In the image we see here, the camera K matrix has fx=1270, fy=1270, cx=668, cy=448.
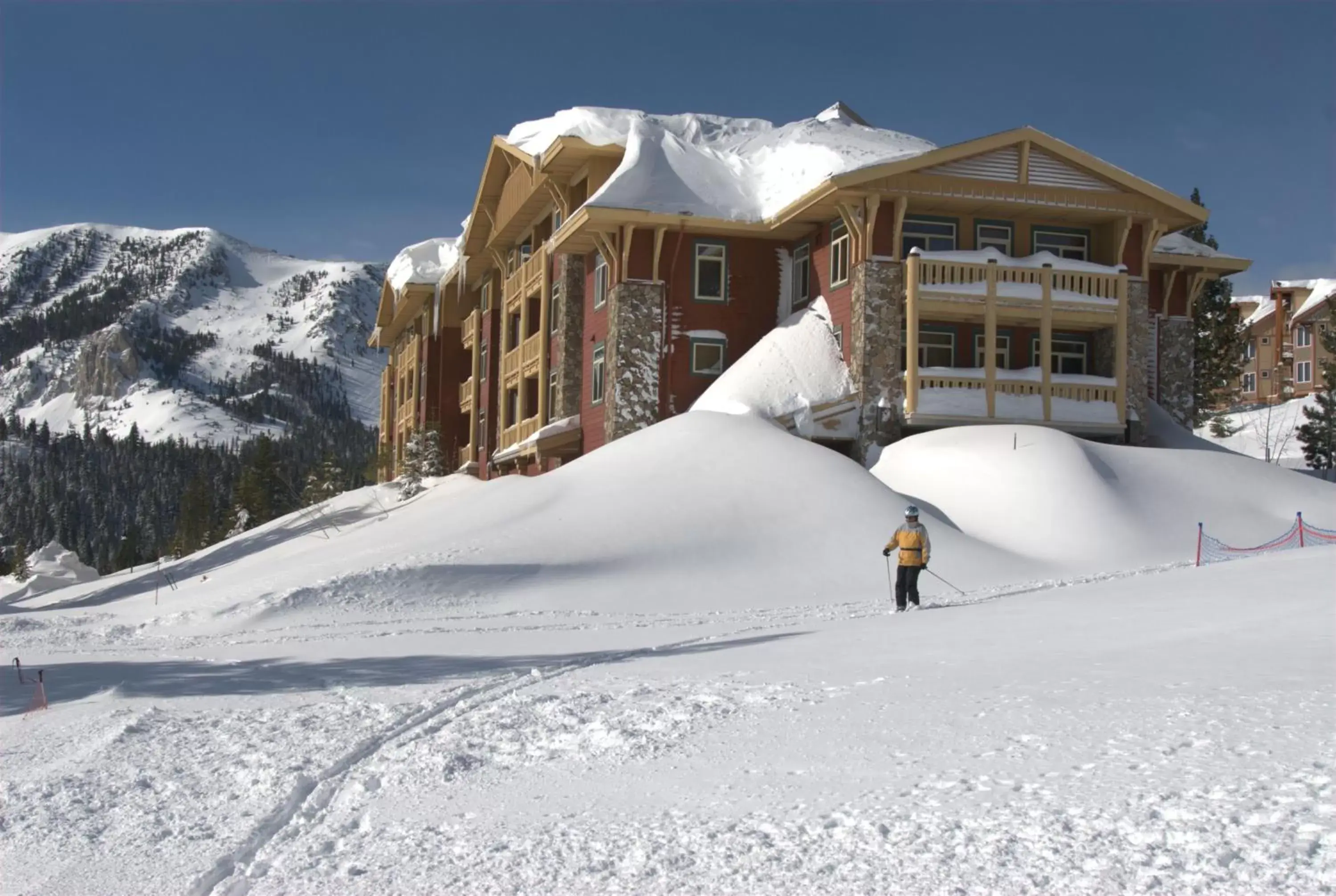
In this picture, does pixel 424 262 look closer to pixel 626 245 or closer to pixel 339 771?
pixel 626 245

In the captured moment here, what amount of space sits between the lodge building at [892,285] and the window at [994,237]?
2.0 inches

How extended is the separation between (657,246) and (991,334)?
27.1 ft

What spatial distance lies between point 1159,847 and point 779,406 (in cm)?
2248

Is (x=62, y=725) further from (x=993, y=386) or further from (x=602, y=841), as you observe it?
(x=993, y=386)

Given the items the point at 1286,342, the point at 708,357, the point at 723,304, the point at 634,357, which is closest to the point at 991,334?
the point at 723,304

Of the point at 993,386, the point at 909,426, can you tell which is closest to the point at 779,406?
the point at 909,426

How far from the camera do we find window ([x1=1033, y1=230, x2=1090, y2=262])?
99.7 feet

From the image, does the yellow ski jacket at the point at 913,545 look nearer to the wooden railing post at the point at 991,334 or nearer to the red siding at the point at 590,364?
the wooden railing post at the point at 991,334

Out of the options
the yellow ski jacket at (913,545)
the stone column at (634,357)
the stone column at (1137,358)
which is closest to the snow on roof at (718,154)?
the stone column at (634,357)

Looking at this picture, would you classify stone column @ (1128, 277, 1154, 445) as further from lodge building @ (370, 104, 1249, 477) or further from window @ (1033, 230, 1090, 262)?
window @ (1033, 230, 1090, 262)

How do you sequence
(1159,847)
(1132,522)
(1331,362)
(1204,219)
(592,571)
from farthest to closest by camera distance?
(1331,362)
(1204,219)
(1132,522)
(592,571)
(1159,847)

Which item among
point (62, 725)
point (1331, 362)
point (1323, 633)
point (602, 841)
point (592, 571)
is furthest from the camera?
point (1331, 362)

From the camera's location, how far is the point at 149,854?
6.00m

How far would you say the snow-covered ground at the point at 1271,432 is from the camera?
159ft
